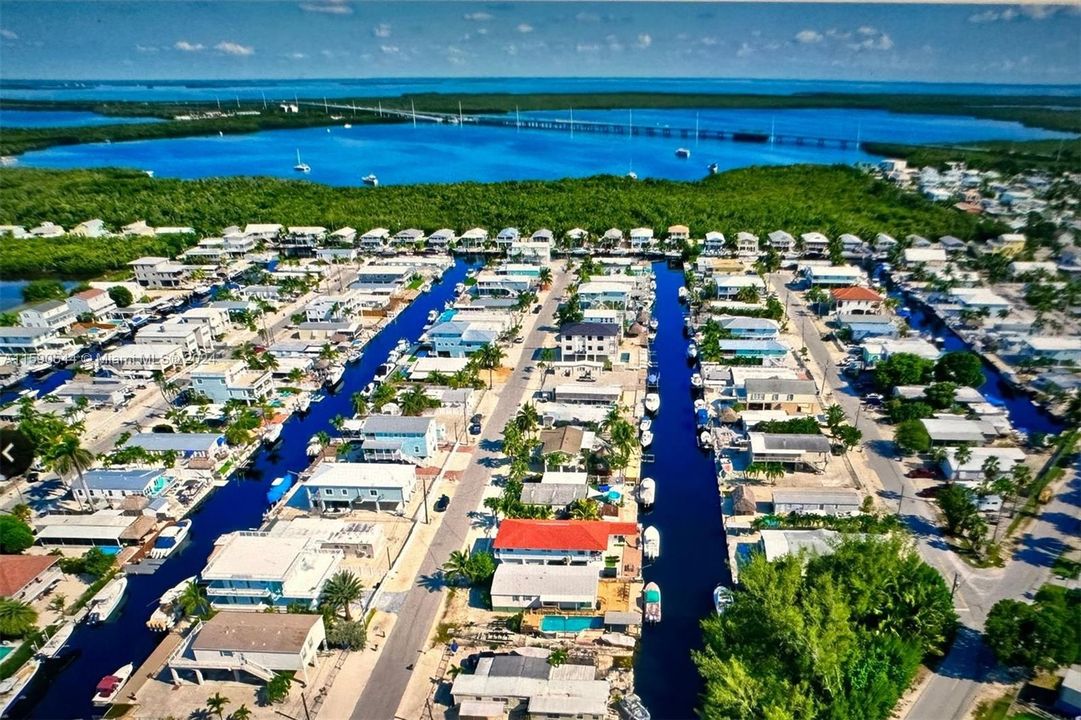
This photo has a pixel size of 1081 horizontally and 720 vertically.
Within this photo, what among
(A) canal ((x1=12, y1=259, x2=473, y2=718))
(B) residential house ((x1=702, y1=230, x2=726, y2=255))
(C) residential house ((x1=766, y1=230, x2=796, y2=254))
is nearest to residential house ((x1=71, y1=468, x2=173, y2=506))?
(A) canal ((x1=12, y1=259, x2=473, y2=718))

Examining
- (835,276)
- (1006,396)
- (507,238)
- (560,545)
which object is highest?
(507,238)

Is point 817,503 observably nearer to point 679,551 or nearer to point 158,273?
point 679,551

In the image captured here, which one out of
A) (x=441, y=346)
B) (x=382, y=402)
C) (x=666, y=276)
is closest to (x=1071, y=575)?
(x=382, y=402)

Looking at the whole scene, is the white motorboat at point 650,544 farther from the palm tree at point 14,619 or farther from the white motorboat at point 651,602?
the palm tree at point 14,619

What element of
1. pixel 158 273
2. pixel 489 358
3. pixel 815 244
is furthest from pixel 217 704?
pixel 815 244

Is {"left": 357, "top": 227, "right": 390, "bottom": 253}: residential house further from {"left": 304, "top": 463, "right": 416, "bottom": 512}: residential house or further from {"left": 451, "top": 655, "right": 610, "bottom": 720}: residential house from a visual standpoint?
{"left": 451, "top": 655, "right": 610, "bottom": 720}: residential house

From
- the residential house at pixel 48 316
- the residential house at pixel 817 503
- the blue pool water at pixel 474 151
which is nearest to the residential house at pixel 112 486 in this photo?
the residential house at pixel 48 316

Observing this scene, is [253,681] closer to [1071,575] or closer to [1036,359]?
[1071,575]
